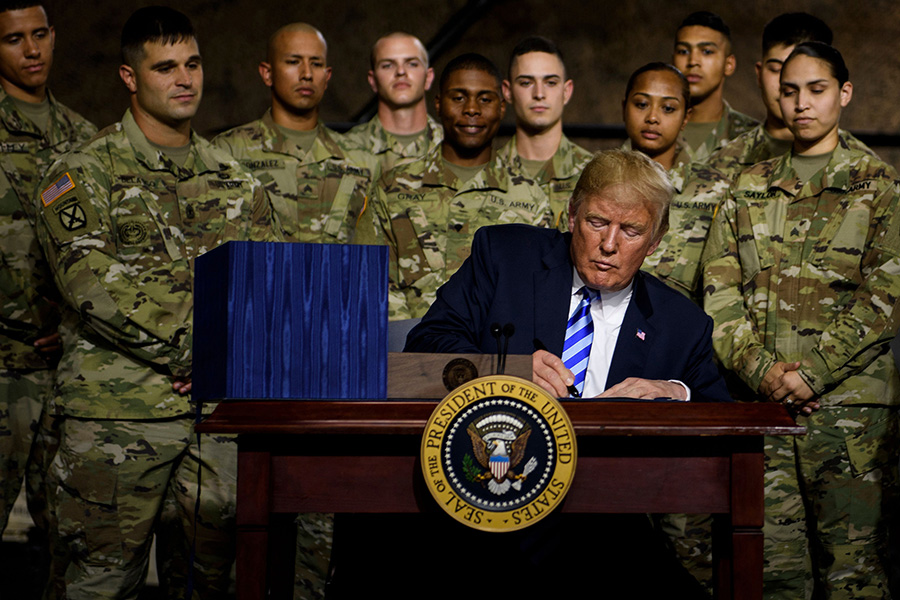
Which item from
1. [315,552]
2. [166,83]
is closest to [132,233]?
[166,83]

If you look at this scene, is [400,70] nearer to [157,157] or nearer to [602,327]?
[157,157]

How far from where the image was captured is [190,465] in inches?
133

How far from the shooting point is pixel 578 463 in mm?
1886

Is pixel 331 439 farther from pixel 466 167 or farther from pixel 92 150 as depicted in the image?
pixel 466 167

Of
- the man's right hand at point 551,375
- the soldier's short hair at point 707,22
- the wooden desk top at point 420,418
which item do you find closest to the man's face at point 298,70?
the soldier's short hair at point 707,22


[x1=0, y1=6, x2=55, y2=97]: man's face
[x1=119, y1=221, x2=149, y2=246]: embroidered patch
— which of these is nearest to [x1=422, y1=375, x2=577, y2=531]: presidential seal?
[x1=119, y1=221, x2=149, y2=246]: embroidered patch

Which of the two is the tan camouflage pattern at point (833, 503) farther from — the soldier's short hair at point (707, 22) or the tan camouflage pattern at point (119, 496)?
the soldier's short hair at point (707, 22)

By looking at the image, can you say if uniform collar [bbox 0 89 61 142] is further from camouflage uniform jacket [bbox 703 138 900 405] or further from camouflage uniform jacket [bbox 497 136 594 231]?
camouflage uniform jacket [bbox 703 138 900 405]

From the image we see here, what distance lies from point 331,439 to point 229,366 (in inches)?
9.3

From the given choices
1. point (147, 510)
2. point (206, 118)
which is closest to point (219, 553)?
point (147, 510)

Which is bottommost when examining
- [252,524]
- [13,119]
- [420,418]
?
[252,524]

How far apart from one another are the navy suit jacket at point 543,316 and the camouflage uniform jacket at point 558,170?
4.58 ft

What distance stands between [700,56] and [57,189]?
2.83m

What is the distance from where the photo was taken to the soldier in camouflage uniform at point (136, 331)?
10.4ft
